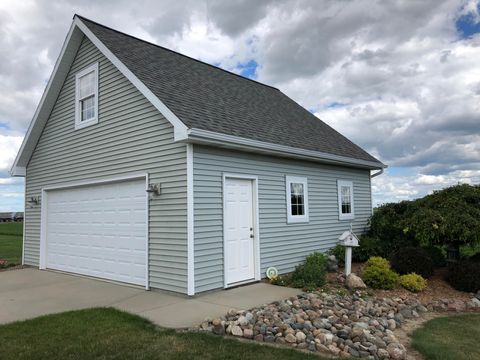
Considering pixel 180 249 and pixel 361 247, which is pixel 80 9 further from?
pixel 361 247

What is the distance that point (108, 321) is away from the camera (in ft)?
18.5

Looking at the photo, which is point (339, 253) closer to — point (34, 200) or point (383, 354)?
point (383, 354)

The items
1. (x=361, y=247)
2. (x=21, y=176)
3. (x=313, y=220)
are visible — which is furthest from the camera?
(x=21, y=176)

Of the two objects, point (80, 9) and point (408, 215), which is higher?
point (80, 9)

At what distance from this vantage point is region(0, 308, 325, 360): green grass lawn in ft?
14.5

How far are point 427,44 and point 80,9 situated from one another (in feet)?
33.5

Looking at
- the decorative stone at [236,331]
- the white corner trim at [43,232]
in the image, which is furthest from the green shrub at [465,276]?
the white corner trim at [43,232]

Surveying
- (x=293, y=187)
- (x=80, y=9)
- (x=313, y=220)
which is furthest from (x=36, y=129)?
(x=313, y=220)

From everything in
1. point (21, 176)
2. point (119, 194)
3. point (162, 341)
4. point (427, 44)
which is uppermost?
point (427, 44)

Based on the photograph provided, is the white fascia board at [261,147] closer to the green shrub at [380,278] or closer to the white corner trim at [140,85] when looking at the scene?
the white corner trim at [140,85]

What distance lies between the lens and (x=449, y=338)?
541 cm

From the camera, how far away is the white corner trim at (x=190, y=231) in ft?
23.3

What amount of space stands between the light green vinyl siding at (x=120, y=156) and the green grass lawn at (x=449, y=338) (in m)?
4.04

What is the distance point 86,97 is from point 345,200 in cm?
815
